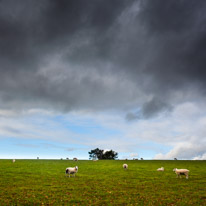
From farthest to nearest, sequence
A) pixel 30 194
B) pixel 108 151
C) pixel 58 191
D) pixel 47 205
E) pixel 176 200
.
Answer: pixel 108 151
pixel 58 191
pixel 30 194
pixel 176 200
pixel 47 205

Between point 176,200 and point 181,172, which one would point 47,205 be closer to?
point 176,200

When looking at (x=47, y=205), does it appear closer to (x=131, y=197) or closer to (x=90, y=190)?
(x=90, y=190)

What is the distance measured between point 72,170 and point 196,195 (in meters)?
21.1

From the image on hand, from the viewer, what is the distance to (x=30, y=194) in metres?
20.7

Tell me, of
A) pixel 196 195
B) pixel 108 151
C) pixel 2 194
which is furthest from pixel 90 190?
pixel 108 151

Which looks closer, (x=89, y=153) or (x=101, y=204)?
(x=101, y=204)

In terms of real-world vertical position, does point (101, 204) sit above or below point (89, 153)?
below

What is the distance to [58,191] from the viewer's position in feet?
73.9

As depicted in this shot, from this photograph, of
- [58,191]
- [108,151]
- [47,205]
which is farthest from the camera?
[108,151]

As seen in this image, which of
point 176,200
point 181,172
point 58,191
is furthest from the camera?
point 181,172

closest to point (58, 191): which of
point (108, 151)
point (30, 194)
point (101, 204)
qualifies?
point (30, 194)

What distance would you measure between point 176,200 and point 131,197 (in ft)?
14.5

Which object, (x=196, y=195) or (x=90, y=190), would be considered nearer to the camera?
(x=196, y=195)

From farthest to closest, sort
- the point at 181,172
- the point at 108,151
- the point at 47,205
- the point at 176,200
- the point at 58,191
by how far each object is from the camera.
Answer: the point at 108,151 → the point at 181,172 → the point at 58,191 → the point at 176,200 → the point at 47,205
